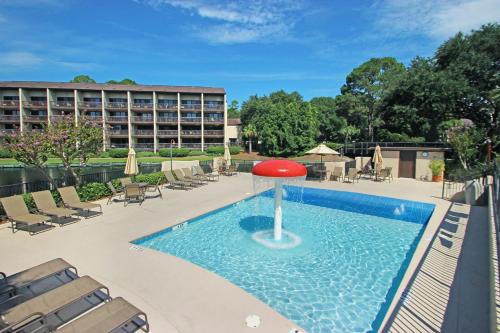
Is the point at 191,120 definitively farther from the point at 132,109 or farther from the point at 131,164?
the point at 131,164

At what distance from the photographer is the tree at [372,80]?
4431 cm

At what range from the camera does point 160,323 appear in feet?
13.2

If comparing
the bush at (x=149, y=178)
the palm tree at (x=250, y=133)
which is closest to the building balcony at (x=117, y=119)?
the palm tree at (x=250, y=133)

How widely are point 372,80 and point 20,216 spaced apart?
167 feet

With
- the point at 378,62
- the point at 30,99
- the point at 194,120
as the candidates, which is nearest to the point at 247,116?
the point at 194,120

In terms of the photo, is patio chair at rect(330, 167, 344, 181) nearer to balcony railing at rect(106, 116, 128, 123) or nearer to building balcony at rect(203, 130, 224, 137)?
building balcony at rect(203, 130, 224, 137)

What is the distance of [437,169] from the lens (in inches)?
715

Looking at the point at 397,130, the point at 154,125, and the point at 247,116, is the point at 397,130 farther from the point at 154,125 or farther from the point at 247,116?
the point at 154,125

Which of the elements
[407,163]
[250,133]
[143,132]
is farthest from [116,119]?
[407,163]

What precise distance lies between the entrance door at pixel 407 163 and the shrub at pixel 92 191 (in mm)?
19439

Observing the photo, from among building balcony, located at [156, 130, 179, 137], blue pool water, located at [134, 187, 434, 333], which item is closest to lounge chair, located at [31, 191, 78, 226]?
blue pool water, located at [134, 187, 434, 333]

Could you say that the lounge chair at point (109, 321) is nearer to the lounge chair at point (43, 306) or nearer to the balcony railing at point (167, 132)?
the lounge chair at point (43, 306)

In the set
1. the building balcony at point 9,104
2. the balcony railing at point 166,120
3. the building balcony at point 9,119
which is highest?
the building balcony at point 9,104

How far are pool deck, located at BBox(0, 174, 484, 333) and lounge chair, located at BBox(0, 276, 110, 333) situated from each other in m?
0.81
